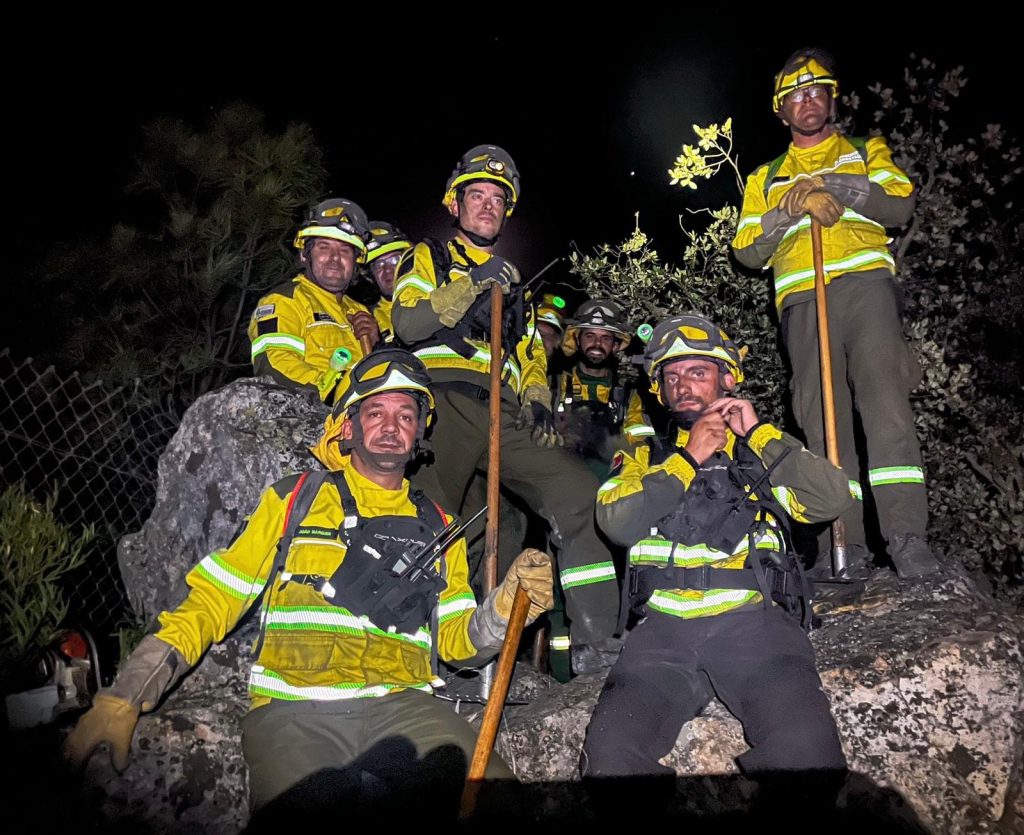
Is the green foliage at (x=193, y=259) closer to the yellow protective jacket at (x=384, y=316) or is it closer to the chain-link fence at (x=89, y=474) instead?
the chain-link fence at (x=89, y=474)

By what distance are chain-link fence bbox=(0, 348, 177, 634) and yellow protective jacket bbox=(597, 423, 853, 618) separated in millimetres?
4513

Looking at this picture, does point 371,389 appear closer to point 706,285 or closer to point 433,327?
point 433,327

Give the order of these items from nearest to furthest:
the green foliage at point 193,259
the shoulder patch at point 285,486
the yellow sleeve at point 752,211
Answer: the shoulder patch at point 285,486
the yellow sleeve at point 752,211
the green foliage at point 193,259

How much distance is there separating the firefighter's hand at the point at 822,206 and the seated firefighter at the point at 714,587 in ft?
4.36

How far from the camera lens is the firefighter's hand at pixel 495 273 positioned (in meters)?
5.21

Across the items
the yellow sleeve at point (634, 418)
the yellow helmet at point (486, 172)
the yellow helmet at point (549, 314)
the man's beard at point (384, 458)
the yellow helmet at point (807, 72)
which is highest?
the yellow helmet at point (807, 72)

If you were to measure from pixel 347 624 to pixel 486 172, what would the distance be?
3.10m

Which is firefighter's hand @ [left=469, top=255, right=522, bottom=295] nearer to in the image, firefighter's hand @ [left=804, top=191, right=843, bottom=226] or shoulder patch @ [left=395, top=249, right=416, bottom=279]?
shoulder patch @ [left=395, top=249, right=416, bottom=279]

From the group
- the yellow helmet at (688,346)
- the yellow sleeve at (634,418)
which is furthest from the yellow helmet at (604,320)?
the yellow helmet at (688,346)

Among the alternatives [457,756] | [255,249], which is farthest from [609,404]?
[255,249]

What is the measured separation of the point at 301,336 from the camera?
6.18 m

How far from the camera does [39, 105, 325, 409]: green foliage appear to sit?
10.2 metres

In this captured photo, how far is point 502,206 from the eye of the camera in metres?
5.66

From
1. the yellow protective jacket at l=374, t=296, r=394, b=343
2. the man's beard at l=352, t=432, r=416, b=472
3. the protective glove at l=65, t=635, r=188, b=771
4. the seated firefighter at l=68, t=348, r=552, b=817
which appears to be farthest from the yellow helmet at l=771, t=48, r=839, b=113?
the protective glove at l=65, t=635, r=188, b=771
